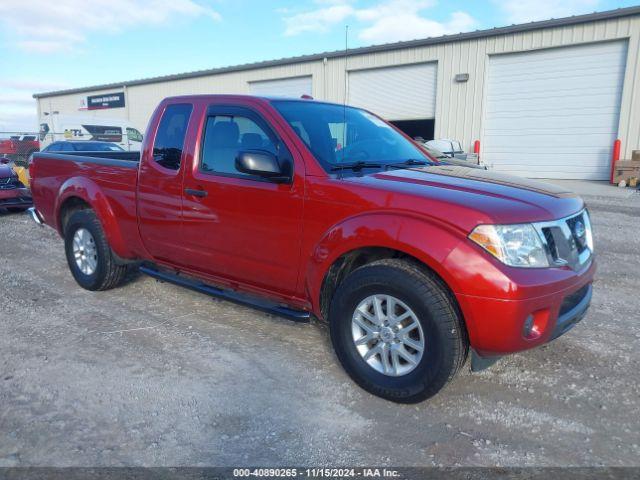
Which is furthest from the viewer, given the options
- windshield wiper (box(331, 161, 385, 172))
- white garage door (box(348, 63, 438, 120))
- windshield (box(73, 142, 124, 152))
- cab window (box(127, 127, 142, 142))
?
cab window (box(127, 127, 142, 142))

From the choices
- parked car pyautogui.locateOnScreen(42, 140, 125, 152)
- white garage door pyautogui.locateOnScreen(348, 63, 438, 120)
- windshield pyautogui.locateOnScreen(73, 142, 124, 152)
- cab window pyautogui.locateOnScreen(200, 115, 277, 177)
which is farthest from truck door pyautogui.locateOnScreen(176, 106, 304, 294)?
white garage door pyautogui.locateOnScreen(348, 63, 438, 120)

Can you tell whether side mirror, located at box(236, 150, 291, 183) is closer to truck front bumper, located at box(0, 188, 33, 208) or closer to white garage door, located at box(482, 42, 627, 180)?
truck front bumper, located at box(0, 188, 33, 208)

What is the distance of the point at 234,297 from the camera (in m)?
3.83

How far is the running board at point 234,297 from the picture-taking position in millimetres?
3447

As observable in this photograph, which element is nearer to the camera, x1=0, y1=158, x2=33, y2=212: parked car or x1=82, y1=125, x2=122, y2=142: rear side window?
x1=0, y1=158, x2=33, y2=212: parked car

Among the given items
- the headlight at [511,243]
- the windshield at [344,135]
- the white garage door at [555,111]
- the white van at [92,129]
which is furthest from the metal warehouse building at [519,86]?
the headlight at [511,243]

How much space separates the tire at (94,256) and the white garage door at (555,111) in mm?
16535

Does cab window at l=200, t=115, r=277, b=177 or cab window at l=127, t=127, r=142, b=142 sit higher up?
cab window at l=127, t=127, r=142, b=142

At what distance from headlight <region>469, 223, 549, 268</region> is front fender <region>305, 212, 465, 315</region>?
4.4 inches

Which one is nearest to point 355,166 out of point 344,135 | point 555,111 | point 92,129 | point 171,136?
point 344,135

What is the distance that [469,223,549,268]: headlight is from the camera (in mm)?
2654

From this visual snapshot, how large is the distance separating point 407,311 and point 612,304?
2902mm

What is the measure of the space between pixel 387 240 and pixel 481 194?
2.00 feet

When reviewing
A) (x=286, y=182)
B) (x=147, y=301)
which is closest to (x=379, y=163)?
(x=286, y=182)
